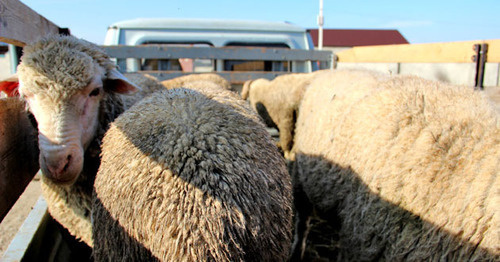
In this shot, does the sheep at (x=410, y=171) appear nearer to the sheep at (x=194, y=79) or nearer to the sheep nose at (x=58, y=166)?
the sheep nose at (x=58, y=166)

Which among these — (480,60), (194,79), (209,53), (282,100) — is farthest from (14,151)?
(480,60)

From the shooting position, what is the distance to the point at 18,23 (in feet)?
6.40

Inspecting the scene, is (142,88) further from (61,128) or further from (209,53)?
(209,53)

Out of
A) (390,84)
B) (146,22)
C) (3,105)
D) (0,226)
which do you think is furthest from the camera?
(146,22)

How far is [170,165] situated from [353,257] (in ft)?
4.69

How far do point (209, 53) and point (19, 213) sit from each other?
3053 mm

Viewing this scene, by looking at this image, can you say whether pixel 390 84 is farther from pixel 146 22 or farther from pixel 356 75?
pixel 146 22

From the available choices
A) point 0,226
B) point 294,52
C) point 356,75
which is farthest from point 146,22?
point 356,75

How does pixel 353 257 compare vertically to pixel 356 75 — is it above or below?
below

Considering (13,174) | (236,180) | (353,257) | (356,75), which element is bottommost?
(353,257)

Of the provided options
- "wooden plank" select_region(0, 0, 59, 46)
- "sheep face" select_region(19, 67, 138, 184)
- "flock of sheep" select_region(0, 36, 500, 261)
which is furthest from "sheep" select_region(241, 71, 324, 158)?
"wooden plank" select_region(0, 0, 59, 46)

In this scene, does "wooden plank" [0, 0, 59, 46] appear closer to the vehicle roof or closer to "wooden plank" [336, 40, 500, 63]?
the vehicle roof

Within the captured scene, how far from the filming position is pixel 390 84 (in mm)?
2240

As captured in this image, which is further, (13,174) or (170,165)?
(13,174)
